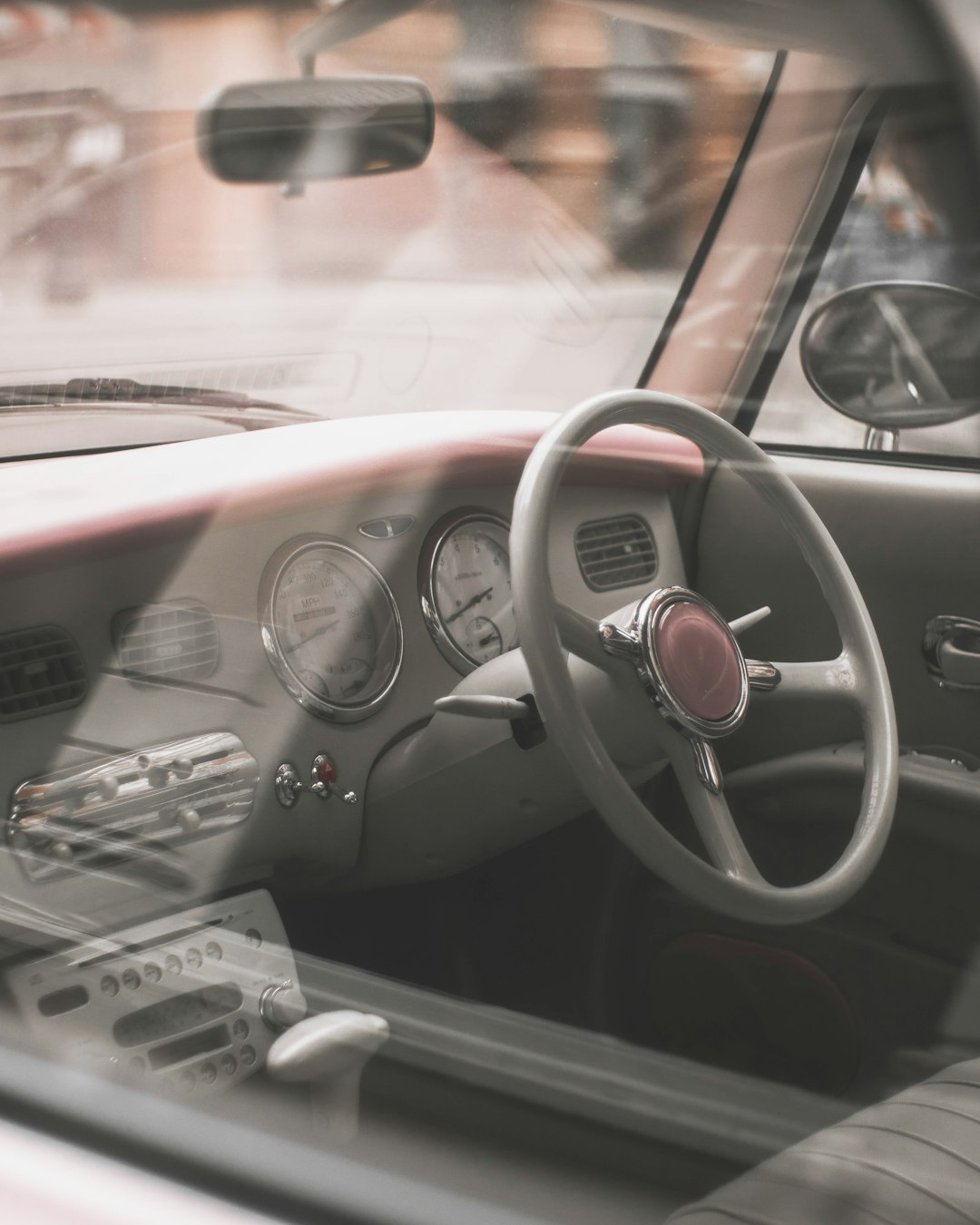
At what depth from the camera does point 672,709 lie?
4.39 feet

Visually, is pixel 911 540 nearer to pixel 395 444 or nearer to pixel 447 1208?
pixel 395 444

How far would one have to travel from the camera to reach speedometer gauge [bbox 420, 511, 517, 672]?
5.71 feet

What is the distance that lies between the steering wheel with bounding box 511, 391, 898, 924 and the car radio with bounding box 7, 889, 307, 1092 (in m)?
0.38

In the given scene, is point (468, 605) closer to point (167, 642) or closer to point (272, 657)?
point (272, 657)

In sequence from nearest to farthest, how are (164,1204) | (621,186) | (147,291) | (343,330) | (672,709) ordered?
(164,1204), (672,709), (147,291), (343,330), (621,186)

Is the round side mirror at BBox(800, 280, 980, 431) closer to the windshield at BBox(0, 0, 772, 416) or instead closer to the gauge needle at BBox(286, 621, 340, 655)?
the windshield at BBox(0, 0, 772, 416)

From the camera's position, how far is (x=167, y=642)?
148 cm

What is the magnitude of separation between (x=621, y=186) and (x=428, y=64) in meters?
0.65

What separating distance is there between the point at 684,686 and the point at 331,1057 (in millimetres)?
577

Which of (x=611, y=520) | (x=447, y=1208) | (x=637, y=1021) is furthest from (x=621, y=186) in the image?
(x=447, y=1208)

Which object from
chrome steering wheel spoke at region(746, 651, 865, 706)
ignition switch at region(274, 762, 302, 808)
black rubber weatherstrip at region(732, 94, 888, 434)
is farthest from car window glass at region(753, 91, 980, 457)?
ignition switch at region(274, 762, 302, 808)

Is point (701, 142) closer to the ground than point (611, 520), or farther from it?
farther from it

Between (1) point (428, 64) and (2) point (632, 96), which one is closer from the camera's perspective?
(1) point (428, 64)

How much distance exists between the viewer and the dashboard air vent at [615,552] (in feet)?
6.10
